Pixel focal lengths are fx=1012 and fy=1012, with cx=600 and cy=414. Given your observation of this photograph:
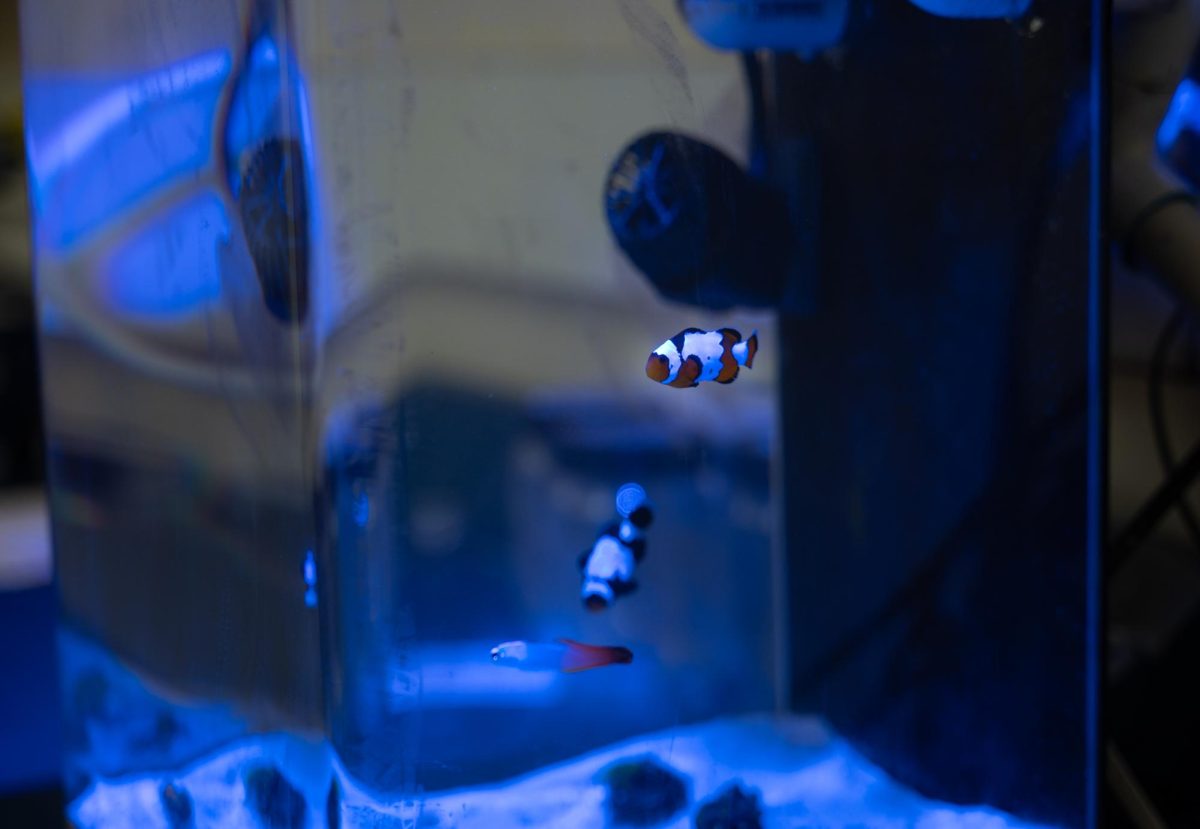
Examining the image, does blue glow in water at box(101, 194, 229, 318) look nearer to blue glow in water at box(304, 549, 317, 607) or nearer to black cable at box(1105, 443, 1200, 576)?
blue glow in water at box(304, 549, 317, 607)

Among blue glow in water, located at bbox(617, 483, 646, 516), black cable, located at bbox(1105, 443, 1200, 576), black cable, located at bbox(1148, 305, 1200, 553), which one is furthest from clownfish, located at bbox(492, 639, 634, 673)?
black cable, located at bbox(1148, 305, 1200, 553)

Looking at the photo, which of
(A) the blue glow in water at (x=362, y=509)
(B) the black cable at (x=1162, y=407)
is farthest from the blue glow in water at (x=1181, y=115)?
(A) the blue glow in water at (x=362, y=509)

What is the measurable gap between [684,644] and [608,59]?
509 mm

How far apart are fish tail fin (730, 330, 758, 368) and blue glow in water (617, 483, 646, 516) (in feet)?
0.46

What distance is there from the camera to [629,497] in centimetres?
88

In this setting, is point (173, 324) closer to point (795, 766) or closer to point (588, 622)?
point (588, 622)

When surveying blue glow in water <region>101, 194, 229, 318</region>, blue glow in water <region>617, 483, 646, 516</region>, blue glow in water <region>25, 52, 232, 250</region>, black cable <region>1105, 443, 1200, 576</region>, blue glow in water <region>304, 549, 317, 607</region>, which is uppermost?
blue glow in water <region>25, 52, 232, 250</region>

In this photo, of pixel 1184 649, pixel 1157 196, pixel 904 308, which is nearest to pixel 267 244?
pixel 904 308

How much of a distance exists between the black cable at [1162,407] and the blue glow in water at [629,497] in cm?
110

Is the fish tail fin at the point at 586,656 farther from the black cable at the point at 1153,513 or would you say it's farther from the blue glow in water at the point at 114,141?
the black cable at the point at 1153,513

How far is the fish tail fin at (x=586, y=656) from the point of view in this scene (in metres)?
0.86

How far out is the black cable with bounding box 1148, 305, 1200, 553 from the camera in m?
1.58

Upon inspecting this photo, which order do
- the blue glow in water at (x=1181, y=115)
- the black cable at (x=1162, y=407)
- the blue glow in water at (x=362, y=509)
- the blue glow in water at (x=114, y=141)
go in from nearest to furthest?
1. the blue glow in water at (x=362, y=509)
2. the blue glow in water at (x=114, y=141)
3. the blue glow in water at (x=1181, y=115)
4. the black cable at (x=1162, y=407)

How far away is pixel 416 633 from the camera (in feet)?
2.75
